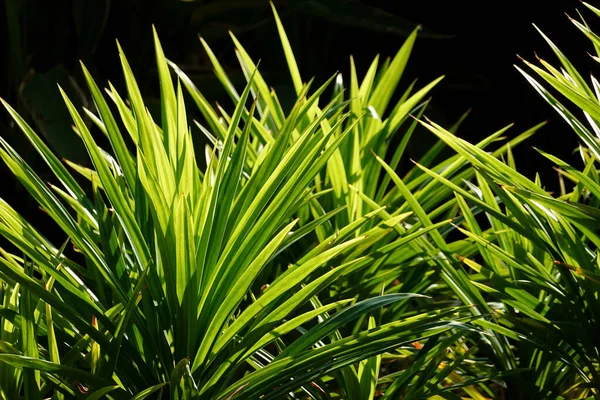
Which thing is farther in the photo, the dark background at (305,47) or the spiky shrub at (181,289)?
the dark background at (305,47)

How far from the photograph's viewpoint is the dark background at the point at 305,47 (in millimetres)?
1705

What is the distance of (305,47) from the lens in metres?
1.99

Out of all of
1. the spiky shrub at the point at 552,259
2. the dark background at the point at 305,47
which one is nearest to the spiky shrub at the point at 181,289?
the spiky shrub at the point at 552,259

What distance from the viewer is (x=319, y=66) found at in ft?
6.48

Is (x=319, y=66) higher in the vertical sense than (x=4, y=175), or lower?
higher

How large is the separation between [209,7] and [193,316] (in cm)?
144

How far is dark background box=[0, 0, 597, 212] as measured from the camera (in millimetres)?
1705

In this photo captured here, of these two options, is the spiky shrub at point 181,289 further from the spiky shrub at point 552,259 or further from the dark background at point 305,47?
the dark background at point 305,47

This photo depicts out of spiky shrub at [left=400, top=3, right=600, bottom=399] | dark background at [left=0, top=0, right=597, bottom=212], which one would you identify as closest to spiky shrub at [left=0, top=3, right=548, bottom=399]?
spiky shrub at [left=400, top=3, right=600, bottom=399]

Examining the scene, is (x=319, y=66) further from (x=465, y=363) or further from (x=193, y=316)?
(x=193, y=316)

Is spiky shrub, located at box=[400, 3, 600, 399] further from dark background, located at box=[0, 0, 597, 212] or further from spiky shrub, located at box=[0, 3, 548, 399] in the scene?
dark background, located at box=[0, 0, 597, 212]

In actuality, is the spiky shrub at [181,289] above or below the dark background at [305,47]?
below

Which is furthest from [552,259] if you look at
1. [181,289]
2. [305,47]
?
[305,47]

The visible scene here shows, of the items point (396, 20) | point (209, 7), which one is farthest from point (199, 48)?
point (396, 20)
